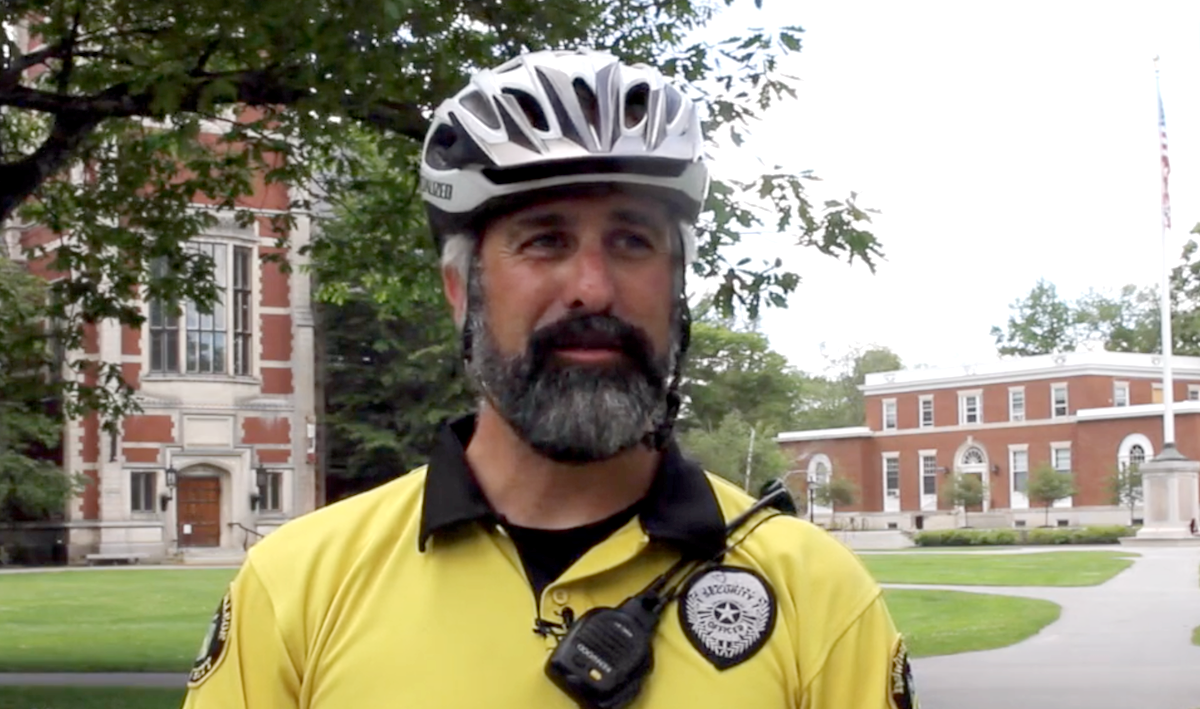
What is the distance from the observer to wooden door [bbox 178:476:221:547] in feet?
165

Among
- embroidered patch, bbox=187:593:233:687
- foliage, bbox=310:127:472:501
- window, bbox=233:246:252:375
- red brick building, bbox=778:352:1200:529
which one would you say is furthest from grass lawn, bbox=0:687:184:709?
red brick building, bbox=778:352:1200:529

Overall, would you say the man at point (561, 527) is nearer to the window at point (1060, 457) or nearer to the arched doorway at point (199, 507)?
the arched doorway at point (199, 507)

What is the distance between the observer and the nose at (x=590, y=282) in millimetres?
2463

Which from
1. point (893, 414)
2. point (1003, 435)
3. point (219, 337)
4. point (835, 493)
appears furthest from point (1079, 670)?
point (893, 414)

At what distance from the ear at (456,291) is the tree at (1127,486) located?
69.6m

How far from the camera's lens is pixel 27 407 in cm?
1686

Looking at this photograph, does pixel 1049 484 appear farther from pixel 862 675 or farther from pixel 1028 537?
pixel 862 675

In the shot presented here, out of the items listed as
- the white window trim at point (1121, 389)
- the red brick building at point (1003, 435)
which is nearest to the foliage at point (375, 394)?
the red brick building at point (1003, 435)

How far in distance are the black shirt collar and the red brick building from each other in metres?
73.3

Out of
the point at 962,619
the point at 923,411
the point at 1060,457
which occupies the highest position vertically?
the point at 923,411

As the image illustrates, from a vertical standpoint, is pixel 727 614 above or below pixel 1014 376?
below

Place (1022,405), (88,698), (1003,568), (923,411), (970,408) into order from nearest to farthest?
1. (88,698)
2. (1003,568)
3. (1022,405)
4. (970,408)
5. (923,411)

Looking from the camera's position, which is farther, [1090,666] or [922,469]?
[922,469]

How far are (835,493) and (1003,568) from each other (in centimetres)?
3626
